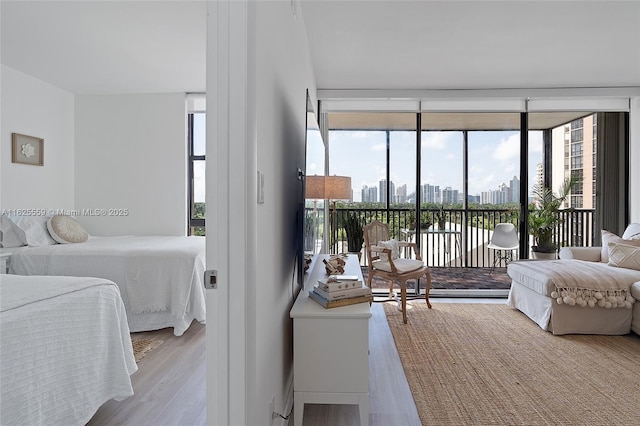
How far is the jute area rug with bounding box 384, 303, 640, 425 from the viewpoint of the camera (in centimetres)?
201

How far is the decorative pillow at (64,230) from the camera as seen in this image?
146 inches

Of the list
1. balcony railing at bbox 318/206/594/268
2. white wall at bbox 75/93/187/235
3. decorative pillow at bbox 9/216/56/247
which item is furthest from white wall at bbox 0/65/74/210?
balcony railing at bbox 318/206/594/268

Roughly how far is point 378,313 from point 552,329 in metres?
1.57

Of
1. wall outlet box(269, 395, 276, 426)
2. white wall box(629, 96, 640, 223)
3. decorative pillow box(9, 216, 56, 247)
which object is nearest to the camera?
wall outlet box(269, 395, 276, 426)

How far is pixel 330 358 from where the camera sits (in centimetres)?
183

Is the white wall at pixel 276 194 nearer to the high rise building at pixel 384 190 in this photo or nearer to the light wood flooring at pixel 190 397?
the light wood flooring at pixel 190 397

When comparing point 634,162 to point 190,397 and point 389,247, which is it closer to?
point 389,247

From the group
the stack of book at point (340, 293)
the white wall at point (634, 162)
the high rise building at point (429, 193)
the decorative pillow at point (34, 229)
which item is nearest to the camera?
the stack of book at point (340, 293)

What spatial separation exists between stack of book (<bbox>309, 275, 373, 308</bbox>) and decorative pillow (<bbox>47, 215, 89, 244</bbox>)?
3006 millimetres

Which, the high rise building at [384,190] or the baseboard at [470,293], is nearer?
the baseboard at [470,293]

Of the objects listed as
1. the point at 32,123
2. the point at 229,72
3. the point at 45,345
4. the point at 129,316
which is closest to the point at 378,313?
the point at 129,316

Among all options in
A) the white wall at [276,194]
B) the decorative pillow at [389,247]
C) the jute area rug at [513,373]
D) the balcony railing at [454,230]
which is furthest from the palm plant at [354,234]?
the white wall at [276,194]

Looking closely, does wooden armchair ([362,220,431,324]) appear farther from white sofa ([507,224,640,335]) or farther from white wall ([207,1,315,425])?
white wall ([207,1,315,425])

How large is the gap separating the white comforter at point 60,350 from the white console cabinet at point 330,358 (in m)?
0.93
